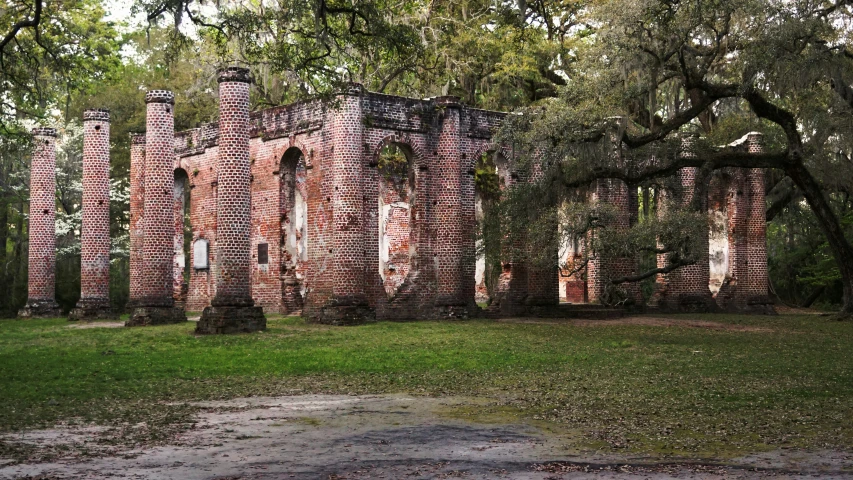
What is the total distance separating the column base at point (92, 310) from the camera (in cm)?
2856

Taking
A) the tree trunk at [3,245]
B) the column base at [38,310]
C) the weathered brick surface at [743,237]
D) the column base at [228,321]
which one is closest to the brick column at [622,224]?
the weathered brick surface at [743,237]

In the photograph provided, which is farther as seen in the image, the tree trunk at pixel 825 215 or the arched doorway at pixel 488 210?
the arched doorway at pixel 488 210

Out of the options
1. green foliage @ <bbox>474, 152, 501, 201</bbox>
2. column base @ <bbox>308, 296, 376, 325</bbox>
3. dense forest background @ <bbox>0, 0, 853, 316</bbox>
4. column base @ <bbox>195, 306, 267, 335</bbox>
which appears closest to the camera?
dense forest background @ <bbox>0, 0, 853, 316</bbox>

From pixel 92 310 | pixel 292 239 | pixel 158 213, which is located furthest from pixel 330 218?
pixel 92 310

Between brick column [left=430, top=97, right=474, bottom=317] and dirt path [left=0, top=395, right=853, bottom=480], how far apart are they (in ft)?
57.2

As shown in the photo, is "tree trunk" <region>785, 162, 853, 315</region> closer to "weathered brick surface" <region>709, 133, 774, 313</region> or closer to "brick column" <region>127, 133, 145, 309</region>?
"weathered brick surface" <region>709, 133, 774, 313</region>

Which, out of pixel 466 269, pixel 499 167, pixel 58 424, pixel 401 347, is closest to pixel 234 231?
pixel 401 347

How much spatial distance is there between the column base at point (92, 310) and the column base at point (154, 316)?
3607 mm

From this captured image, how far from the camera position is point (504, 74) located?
30844 mm

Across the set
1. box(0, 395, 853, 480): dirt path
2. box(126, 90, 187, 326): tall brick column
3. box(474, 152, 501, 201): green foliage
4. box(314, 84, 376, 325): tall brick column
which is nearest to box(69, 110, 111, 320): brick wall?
box(126, 90, 187, 326): tall brick column

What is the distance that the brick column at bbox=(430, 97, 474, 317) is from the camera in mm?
27469

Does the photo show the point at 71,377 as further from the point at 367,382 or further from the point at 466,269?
the point at 466,269

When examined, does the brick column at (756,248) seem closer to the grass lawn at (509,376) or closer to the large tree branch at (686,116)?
the grass lawn at (509,376)

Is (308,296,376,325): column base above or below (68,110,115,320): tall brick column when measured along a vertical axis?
below
